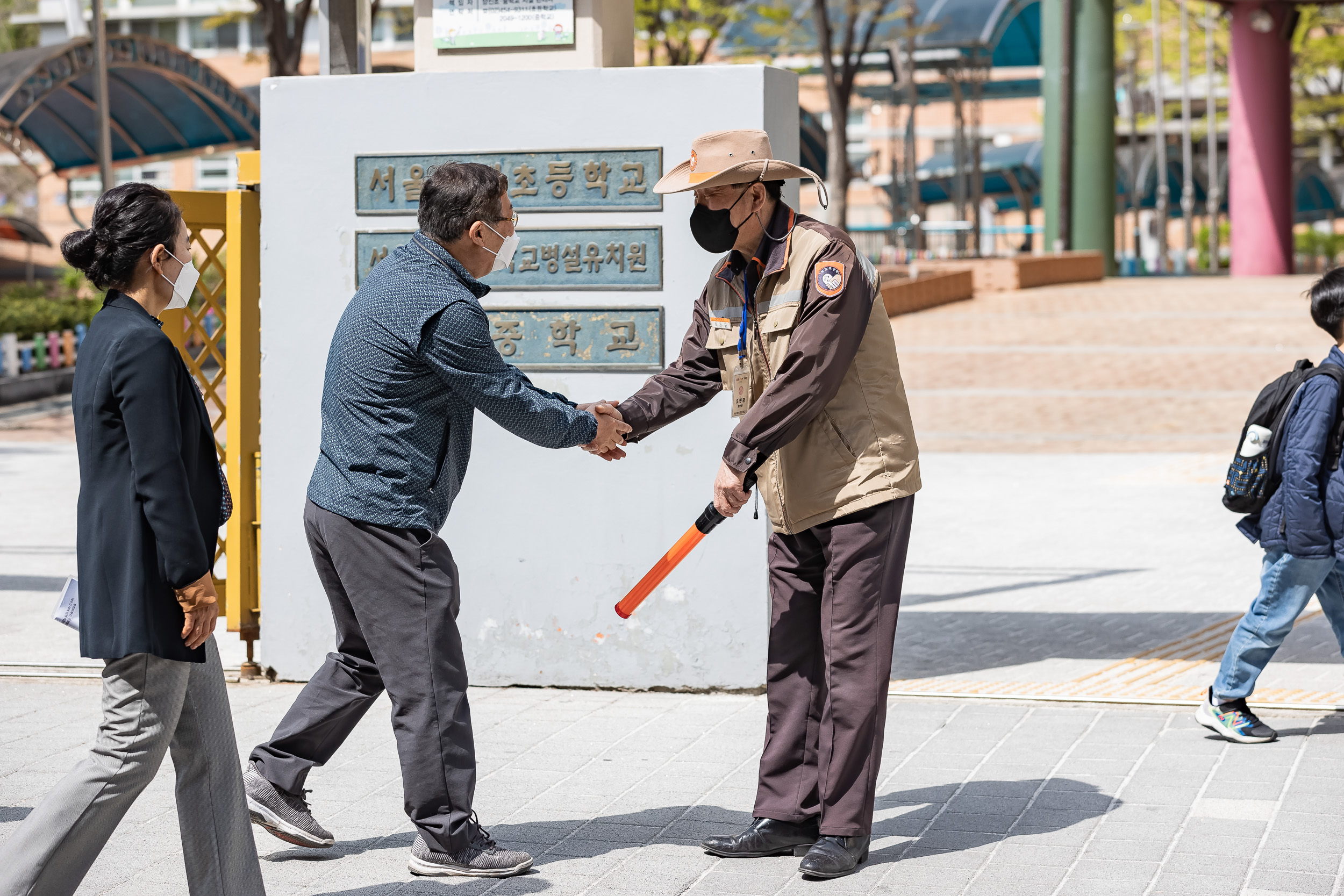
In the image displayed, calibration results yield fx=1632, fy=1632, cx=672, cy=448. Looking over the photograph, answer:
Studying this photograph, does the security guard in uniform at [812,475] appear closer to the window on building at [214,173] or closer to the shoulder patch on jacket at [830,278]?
the shoulder patch on jacket at [830,278]

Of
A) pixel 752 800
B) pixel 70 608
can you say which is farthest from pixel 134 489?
pixel 752 800

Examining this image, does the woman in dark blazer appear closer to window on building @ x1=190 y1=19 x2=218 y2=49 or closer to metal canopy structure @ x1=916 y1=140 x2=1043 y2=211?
metal canopy structure @ x1=916 y1=140 x2=1043 y2=211

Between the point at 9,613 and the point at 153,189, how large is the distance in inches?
203

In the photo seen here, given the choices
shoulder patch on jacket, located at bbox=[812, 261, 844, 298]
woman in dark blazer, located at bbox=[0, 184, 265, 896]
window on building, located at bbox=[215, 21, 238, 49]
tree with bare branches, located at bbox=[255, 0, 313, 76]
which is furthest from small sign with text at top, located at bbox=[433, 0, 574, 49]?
window on building, located at bbox=[215, 21, 238, 49]

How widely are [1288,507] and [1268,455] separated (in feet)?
0.62

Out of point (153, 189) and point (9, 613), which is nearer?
point (153, 189)

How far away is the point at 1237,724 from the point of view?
18.5 ft

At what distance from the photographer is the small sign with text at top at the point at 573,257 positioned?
6.38 metres

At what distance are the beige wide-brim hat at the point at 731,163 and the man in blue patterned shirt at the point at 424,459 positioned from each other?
0.54 meters

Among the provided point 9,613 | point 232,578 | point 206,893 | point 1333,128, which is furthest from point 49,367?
point 1333,128

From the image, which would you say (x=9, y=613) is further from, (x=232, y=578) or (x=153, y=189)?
(x=153, y=189)

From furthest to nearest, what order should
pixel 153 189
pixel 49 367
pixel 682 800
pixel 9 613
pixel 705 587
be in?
pixel 49 367 → pixel 9 613 → pixel 705 587 → pixel 682 800 → pixel 153 189

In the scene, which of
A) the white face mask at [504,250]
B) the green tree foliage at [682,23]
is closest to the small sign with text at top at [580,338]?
the white face mask at [504,250]

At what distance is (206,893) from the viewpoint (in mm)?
3738
